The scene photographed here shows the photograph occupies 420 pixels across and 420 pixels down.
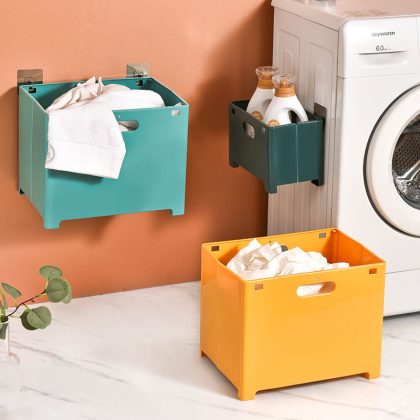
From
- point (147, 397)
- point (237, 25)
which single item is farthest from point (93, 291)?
point (237, 25)

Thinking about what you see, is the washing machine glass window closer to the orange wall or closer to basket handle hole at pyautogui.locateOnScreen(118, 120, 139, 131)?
the orange wall

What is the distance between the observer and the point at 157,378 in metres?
2.49

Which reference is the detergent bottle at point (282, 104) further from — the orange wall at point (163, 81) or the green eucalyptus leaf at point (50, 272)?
the green eucalyptus leaf at point (50, 272)

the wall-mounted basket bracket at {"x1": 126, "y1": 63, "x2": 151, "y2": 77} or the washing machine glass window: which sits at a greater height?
the wall-mounted basket bracket at {"x1": 126, "y1": 63, "x2": 151, "y2": 77}

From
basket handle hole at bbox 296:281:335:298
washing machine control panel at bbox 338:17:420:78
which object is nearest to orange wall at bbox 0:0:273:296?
washing machine control panel at bbox 338:17:420:78

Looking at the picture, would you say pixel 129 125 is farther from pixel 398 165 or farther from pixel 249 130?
pixel 398 165

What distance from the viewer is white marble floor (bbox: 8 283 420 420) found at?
2338 millimetres

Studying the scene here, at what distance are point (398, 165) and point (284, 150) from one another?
0.38 meters

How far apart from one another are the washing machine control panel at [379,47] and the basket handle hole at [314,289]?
1.80 feet

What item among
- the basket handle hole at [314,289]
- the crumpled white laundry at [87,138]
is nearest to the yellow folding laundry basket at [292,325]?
the basket handle hole at [314,289]

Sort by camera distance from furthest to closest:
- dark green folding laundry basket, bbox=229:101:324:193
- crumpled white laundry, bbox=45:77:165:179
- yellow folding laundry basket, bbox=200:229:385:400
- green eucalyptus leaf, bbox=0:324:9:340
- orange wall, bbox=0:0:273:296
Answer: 1. orange wall, bbox=0:0:273:296
2. dark green folding laundry basket, bbox=229:101:324:193
3. crumpled white laundry, bbox=45:77:165:179
4. yellow folding laundry basket, bbox=200:229:385:400
5. green eucalyptus leaf, bbox=0:324:9:340

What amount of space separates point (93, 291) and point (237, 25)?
3.02 ft

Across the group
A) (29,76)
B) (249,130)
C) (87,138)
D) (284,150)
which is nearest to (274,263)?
(284,150)

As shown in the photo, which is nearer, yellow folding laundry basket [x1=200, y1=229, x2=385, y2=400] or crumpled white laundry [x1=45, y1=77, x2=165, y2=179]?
yellow folding laundry basket [x1=200, y1=229, x2=385, y2=400]
